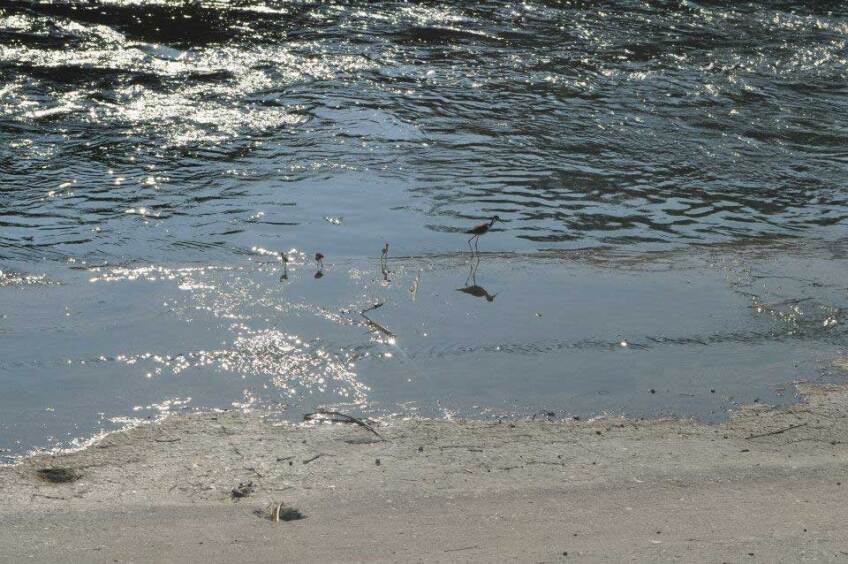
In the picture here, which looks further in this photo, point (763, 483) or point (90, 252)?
point (90, 252)

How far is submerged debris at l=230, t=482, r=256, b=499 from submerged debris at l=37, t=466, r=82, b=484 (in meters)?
0.56

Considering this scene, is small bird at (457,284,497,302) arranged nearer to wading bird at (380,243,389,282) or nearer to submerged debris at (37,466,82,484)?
wading bird at (380,243,389,282)

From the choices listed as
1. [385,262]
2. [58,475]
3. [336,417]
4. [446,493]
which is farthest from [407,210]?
[58,475]

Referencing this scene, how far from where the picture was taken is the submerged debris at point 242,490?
3551 mm

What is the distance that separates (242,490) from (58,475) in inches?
25.9

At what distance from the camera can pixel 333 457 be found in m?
3.85

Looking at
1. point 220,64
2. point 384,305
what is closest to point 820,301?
point 384,305

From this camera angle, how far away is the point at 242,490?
3.58 m

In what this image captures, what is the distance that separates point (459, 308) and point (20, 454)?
92.0 inches

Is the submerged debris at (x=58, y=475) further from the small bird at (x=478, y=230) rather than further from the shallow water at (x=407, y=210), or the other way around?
the small bird at (x=478, y=230)

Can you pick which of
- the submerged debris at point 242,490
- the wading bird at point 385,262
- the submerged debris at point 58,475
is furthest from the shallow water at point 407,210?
the submerged debris at point 242,490

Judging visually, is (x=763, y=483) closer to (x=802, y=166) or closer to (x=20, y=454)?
(x=20, y=454)

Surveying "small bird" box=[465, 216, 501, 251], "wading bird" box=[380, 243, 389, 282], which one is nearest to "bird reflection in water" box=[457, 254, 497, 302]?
"small bird" box=[465, 216, 501, 251]

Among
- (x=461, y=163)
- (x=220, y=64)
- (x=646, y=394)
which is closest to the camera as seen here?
(x=646, y=394)
